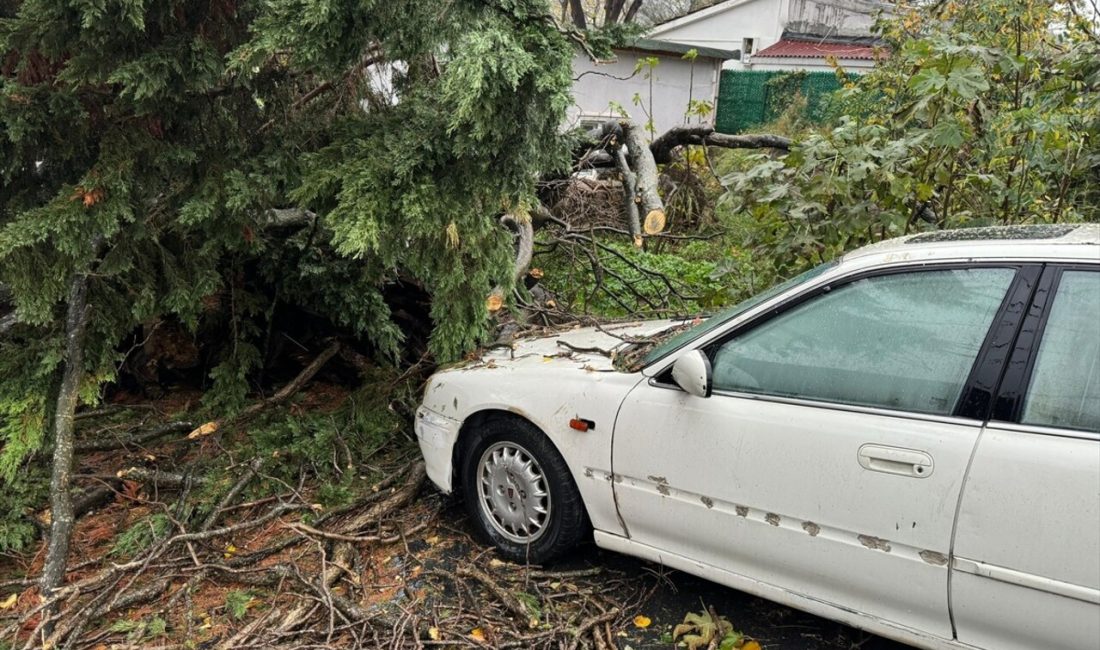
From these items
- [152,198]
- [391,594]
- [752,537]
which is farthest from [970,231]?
[152,198]

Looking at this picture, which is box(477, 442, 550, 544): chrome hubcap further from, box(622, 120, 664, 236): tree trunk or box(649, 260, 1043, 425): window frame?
box(622, 120, 664, 236): tree trunk

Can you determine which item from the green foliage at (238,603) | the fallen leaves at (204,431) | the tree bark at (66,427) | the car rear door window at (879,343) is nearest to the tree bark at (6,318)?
the tree bark at (66,427)

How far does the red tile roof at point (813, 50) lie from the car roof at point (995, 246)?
20.6m

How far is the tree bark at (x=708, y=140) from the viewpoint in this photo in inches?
327

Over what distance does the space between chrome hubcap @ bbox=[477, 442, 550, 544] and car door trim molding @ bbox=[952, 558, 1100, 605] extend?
5.61 ft

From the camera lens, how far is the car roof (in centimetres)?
233

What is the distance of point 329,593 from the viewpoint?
3361mm

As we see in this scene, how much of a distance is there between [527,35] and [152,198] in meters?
2.14

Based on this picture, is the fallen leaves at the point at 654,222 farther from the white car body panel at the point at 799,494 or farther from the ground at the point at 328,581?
the white car body panel at the point at 799,494

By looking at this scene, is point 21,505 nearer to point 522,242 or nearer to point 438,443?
point 438,443

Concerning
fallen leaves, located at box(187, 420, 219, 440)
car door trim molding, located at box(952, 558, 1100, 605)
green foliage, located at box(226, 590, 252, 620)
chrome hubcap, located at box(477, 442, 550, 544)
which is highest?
car door trim molding, located at box(952, 558, 1100, 605)

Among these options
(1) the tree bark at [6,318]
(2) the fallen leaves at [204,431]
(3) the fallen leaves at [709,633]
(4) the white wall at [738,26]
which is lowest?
(3) the fallen leaves at [709,633]

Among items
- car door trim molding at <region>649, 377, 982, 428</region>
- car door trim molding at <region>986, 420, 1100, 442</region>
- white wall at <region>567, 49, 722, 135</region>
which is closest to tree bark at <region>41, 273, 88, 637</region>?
car door trim molding at <region>649, 377, 982, 428</region>

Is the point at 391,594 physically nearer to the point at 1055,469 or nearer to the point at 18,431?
the point at 18,431
